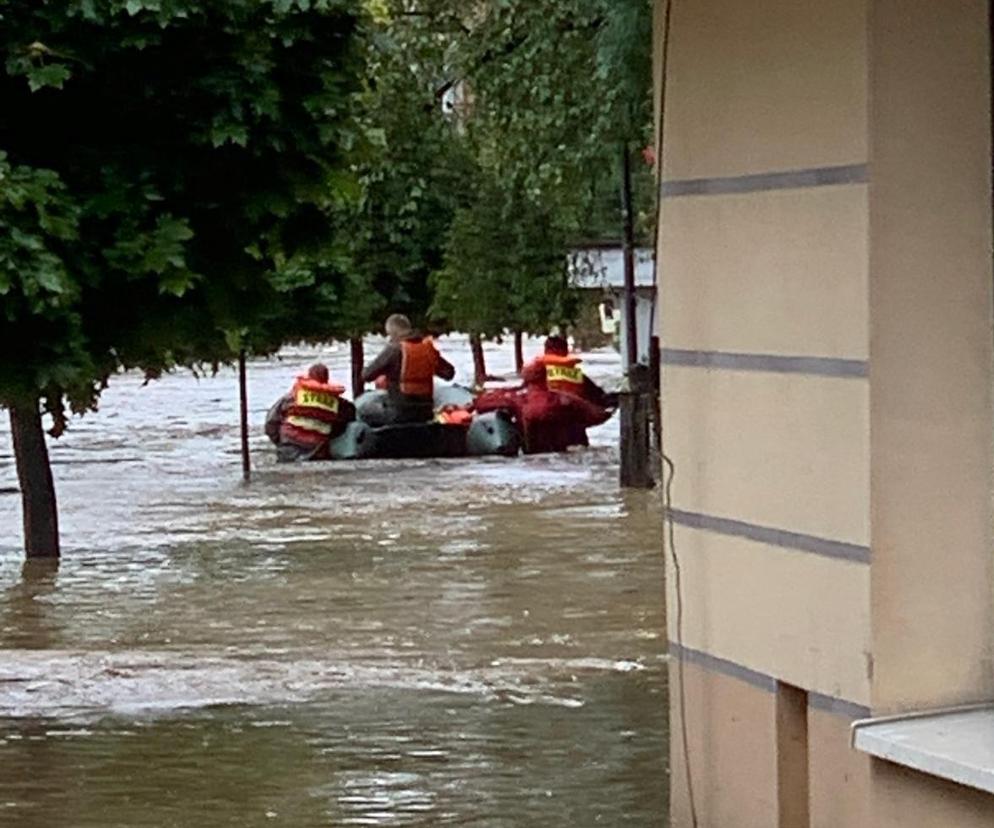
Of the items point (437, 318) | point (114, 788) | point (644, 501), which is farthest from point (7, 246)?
point (437, 318)

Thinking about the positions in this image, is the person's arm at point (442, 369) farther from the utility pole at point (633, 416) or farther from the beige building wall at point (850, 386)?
the beige building wall at point (850, 386)

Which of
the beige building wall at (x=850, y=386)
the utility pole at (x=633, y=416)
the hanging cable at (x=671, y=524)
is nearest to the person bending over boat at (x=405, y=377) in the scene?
the utility pole at (x=633, y=416)

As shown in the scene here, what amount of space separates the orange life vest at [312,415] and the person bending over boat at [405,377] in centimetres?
66

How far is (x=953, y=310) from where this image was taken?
540 cm

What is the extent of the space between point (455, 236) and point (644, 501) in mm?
9190

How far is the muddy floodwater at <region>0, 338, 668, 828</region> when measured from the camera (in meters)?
8.61

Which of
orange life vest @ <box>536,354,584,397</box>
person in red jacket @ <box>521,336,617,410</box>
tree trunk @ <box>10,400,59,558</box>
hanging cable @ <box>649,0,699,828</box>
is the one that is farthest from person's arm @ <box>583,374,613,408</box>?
hanging cable @ <box>649,0,699,828</box>

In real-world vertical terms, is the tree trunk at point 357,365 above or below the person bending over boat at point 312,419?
above

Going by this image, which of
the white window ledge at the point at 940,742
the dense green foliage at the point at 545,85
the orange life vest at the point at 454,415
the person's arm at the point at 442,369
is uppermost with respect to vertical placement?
the dense green foliage at the point at 545,85

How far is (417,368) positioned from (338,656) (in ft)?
45.2

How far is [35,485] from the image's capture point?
16.6 m

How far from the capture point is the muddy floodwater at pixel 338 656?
28.2ft

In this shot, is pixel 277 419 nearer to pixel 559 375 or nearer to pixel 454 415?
pixel 454 415

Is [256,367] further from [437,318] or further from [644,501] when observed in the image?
[644,501]
